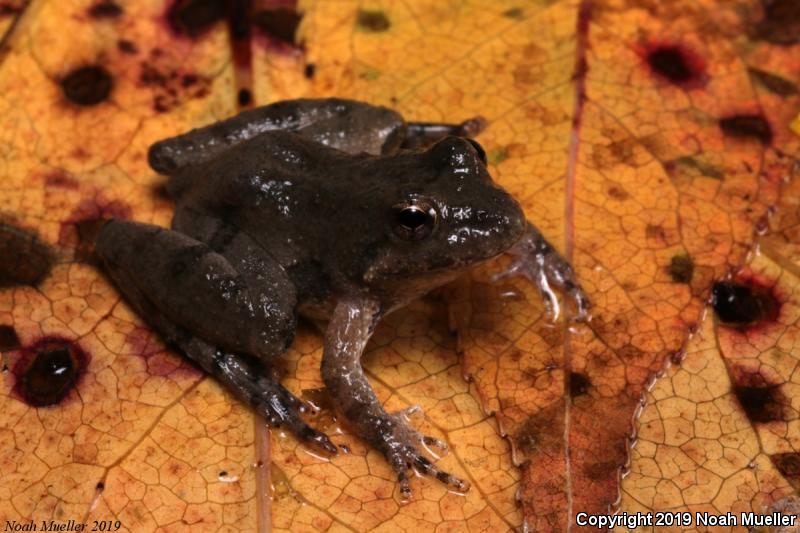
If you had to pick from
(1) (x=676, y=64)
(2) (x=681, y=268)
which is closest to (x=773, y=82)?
(1) (x=676, y=64)

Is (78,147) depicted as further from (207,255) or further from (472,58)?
(472,58)

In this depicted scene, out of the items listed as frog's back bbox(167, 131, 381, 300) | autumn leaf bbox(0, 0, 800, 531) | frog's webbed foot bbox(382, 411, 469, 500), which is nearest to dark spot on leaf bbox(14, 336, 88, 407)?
autumn leaf bbox(0, 0, 800, 531)

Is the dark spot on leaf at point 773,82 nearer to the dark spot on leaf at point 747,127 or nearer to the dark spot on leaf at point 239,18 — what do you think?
the dark spot on leaf at point 747,127

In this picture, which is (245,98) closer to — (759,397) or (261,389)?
(261,389)

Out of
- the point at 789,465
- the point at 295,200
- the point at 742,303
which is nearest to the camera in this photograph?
the point at 789,465

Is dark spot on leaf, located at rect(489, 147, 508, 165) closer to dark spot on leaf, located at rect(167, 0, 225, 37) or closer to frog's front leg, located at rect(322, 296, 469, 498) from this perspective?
frog's front leg, located at rect(322, 296, 469, 498)
